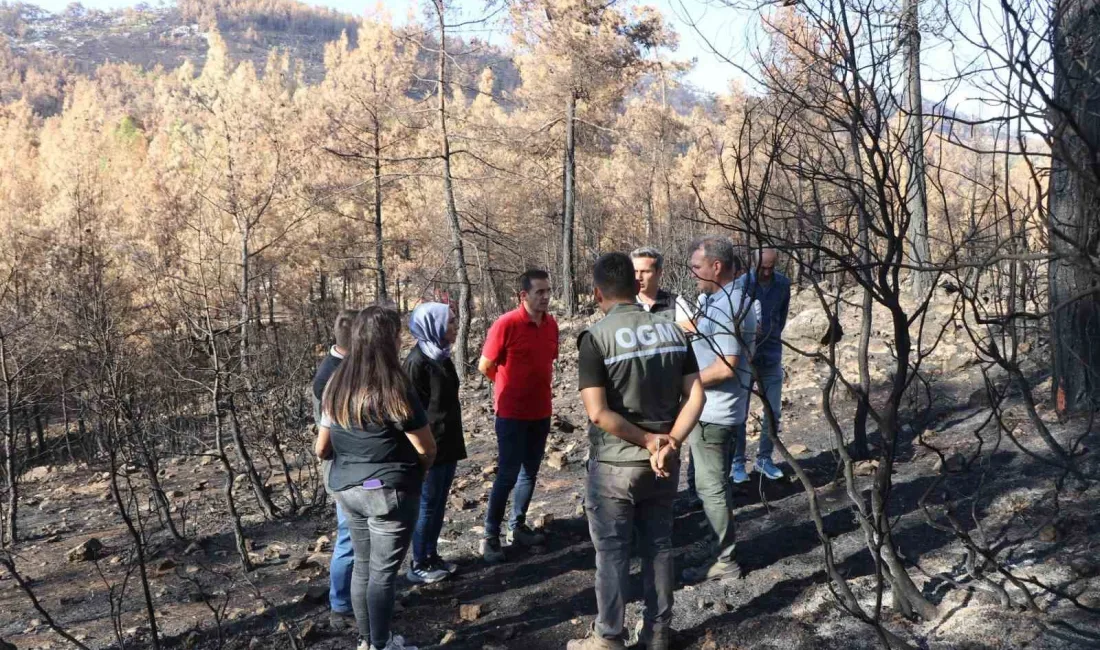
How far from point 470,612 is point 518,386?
3.91ft

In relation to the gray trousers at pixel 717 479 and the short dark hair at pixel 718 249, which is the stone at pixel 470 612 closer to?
the gray trousers at pixel 717 479

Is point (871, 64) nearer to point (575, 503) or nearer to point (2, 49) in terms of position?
point (575, 503)

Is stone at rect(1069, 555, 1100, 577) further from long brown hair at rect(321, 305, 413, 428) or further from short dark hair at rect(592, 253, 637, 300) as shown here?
long brown hair at rect(321, 305, 413, 428)


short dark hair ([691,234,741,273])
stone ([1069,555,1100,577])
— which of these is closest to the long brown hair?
short dark hair ([691,234,741,273])

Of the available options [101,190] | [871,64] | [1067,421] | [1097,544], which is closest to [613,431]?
[871,64]

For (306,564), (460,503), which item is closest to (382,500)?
(306,564)

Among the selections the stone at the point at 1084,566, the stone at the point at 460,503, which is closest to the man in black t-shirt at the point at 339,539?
the stone at the point at 460,503

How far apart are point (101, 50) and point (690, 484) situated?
21904cm

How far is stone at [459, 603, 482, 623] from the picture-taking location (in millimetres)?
3822

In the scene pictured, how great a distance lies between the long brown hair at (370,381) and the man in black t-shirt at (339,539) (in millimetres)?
332

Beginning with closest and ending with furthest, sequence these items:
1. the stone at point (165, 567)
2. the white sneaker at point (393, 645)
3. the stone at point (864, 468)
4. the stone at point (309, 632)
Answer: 1. the white sneaker at point (393, 645)
2. the stone at point (309, 632)
3. the stone at point (165, 567)
4. the stone at point (864, 468)

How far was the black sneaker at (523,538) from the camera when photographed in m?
4.67

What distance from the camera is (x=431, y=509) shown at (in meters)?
4.20

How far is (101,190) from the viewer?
84.3ft
